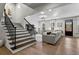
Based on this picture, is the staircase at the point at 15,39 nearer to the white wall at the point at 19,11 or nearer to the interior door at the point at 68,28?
the white wall at the point at 19,11

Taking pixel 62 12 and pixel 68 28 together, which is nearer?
pixel 62 12

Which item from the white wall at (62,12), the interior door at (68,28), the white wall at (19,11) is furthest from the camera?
the interior door at (68,28)

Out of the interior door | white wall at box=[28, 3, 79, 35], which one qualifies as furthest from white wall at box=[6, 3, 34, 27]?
the interior door

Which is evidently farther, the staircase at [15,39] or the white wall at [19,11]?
the staircase at [15,39]

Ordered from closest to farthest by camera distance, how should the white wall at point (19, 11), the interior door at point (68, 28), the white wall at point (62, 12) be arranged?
the white wall at point (62, 12) → the white wall at point (19, 11) → the interior door at point (68, 28)

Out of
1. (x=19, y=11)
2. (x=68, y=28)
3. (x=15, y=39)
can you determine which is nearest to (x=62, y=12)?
(x=68, y=28)

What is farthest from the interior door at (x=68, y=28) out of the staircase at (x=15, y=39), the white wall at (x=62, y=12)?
the staircase at (x=15, y=39)

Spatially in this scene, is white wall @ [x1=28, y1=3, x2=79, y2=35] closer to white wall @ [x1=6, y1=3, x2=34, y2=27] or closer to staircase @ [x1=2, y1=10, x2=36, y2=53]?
white wall @ [x1=6, y1=3, x2=34, y2=27]

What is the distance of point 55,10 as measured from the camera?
9.14ft

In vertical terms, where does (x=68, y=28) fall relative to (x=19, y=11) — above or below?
below

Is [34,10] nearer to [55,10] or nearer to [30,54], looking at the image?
[55,10]

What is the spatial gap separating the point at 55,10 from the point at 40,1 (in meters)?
0.58

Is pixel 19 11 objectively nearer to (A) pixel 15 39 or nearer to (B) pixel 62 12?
(A) pixel 15 39
